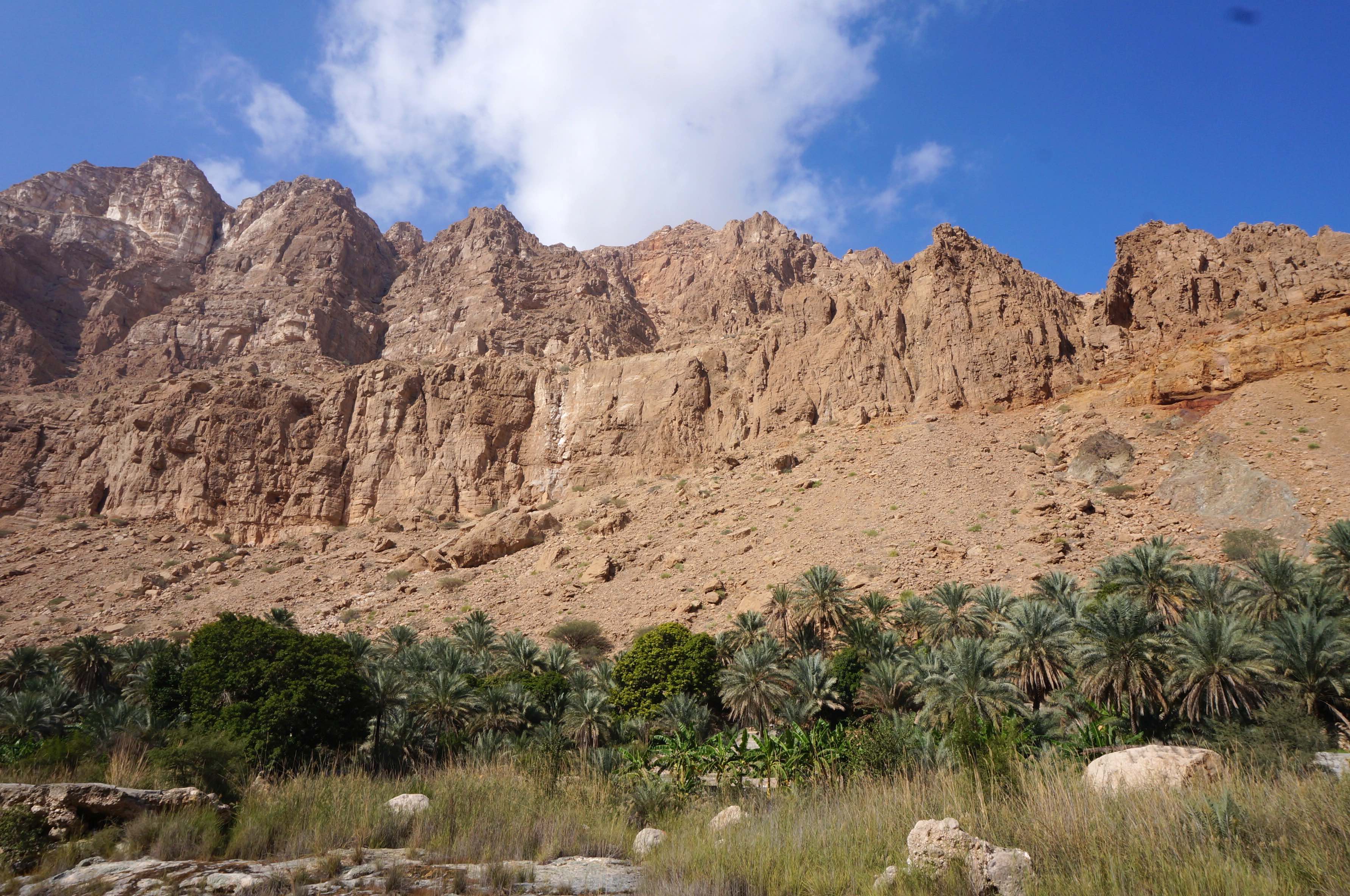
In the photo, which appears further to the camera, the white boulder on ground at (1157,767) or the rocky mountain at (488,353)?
the rocky mountain at (488,353)

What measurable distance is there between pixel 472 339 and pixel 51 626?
165 feet

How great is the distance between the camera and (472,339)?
83875 millimetres

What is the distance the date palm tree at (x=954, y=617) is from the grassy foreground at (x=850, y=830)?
41.6ft

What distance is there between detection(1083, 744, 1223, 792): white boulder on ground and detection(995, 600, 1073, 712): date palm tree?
25.5 ft

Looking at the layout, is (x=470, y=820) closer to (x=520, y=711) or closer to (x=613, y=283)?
(x=520, y=711)

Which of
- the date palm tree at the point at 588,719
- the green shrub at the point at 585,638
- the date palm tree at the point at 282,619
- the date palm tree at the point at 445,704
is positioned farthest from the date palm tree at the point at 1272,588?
the date palm tree at the point at 282,619

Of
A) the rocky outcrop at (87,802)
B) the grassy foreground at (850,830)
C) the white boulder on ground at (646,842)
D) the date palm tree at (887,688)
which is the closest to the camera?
the grassy foreground at (850,830)

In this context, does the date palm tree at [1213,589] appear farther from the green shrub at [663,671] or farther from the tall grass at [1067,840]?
the tall grass at [1067,840]

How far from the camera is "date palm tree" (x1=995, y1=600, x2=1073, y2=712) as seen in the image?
1928cm

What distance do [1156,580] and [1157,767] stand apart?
45.1 feet

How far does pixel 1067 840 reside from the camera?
6.69 metres

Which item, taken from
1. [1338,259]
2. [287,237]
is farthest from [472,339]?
[1338,259]

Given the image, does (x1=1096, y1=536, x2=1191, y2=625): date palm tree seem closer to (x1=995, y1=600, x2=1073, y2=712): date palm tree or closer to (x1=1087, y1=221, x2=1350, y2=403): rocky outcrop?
(x1=995, y1=600, x2=1073, y2=712): date palm tree

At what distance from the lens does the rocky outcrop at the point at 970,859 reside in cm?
620
